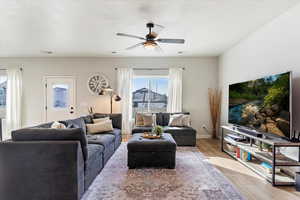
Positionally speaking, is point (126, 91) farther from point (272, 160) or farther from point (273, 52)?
point (272, 160)

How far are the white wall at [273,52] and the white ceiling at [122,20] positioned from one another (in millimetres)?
184

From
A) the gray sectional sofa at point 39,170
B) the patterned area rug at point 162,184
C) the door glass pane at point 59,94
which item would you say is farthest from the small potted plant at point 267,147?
the door glass pane at point 59,94

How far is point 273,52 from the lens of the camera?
3398mm

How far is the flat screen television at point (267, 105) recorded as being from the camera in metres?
2.70

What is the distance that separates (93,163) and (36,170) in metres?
0.80

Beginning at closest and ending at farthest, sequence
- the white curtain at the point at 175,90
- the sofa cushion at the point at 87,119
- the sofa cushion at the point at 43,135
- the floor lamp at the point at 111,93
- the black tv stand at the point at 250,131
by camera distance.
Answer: the sofa cushion at the point at 43,135 < the black tv stand at the point at 250,131 < the sofa cushion at the point at 87,119 < the floor lamp at the point at 111,93 < the white curtain at the point at 175,90

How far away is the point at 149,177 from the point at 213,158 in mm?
A: 1660

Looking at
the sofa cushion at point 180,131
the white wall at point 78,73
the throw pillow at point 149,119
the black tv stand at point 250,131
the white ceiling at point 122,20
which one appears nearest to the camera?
the white ceiling at point 122,20

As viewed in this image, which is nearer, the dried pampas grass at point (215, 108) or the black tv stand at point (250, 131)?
the black tv stand at point (250, 131)

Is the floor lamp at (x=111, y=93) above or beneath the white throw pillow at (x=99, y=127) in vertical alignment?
above

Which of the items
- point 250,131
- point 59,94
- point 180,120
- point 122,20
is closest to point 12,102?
point 59,94

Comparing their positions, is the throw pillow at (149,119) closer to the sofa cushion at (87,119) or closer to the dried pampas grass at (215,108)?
the sofa cushion at (87,119)

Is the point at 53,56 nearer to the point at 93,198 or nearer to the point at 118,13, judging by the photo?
the point at 118,13

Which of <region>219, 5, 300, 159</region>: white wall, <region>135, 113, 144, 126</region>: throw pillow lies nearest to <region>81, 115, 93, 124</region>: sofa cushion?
<region>135, 113, 144, 126</region>: throw pillow
